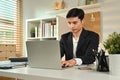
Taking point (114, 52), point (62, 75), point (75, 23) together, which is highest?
point (75, 23)

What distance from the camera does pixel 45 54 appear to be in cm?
108

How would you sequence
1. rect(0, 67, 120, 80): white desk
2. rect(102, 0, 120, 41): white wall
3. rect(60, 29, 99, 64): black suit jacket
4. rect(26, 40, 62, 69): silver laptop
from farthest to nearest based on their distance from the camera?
rect(102, 0, 120, 41): white wall < rect(60, 29, 99, 64): black suit jacket < rect(26, 40, 62, 69): silver laptop < rect(0, 67, 120, 80): white desk

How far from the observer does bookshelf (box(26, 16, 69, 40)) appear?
2922 millimetres

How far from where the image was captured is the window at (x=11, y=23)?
324 cm

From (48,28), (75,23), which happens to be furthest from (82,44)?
(48,28)

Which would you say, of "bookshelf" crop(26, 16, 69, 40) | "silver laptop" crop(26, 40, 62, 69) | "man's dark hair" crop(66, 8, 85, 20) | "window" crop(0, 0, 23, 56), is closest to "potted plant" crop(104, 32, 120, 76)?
"silver laptop" crop(26, 40, 62, 69)

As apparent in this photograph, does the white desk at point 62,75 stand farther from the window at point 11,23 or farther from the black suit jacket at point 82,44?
the window at point 11,23

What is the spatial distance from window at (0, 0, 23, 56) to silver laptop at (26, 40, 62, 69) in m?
2.19

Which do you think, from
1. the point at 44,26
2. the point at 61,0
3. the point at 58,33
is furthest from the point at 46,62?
the point at 61,0

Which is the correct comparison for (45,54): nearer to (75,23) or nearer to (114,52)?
(114,52)

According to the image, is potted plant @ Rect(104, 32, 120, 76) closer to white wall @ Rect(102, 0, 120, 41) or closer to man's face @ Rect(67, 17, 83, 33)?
man's face @ Rect(67, 17, 83, 33)

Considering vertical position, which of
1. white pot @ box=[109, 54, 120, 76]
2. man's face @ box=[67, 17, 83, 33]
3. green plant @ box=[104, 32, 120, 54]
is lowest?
white pot @ box=[109, 54, 120, 76]

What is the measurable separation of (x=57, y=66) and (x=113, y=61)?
1.18 ft

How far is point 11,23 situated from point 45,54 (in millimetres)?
2542
